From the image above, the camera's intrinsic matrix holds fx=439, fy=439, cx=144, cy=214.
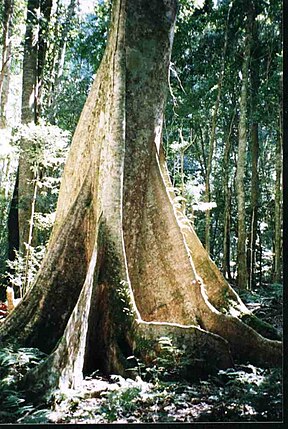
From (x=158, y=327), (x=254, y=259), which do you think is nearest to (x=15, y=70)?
(x=254, y=259)

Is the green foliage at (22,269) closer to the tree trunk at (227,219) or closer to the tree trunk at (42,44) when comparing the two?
the tree trunk at (42,44)

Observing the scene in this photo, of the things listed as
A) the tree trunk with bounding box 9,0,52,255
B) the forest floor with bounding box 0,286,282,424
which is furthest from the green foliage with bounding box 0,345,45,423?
the tree trunk with bounding box 9,0,52,255

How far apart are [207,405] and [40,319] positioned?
1.51m

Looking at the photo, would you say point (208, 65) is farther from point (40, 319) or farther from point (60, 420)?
point (60, 420)

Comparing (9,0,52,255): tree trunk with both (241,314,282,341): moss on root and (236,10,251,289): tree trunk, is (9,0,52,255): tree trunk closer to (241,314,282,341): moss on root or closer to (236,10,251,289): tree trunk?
(236,10,251,289): tree trunk

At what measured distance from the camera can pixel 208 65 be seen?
8.80 meters

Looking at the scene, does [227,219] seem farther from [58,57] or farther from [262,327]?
[262,327]

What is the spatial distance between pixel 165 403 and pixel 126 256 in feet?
4.37

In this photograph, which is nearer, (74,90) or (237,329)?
(237,329)

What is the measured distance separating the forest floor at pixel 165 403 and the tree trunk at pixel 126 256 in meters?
0.18

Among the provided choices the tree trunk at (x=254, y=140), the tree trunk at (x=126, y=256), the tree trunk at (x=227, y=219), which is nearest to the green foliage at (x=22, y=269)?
the tree trunk at (x=126, y=256)

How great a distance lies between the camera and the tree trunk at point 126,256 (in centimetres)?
322

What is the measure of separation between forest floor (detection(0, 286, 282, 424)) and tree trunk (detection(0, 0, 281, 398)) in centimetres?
18

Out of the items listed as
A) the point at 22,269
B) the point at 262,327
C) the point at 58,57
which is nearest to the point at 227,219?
the point at 22,269
